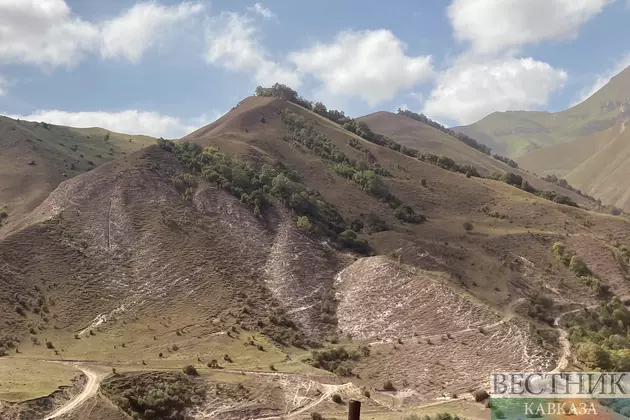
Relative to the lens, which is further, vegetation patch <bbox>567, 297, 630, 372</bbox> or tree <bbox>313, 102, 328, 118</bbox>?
tree <bbox>313, 102, 328, 118</bbox>

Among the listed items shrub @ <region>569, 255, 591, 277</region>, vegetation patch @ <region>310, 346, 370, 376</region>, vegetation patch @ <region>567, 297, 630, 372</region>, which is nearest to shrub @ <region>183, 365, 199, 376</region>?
vegetation patch @ <region>310, 346, 370, 376</region>

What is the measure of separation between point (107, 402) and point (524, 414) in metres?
26.5

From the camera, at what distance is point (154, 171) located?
8156 cm

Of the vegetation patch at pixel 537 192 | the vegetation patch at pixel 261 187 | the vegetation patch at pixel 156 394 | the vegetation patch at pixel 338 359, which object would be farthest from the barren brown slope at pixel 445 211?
the vegetation patch at pixel 156 394

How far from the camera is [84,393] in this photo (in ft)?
117

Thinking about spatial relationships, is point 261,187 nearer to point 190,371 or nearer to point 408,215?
point 408,215

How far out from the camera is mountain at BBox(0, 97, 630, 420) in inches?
1594

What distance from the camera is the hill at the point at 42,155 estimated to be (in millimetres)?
98500

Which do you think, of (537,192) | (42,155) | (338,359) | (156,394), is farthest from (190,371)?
(42,155)

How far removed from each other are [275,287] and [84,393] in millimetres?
29245

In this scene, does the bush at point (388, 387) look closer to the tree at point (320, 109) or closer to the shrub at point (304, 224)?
the shrub at point (304, 224)

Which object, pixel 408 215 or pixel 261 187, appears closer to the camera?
pixel 261 187

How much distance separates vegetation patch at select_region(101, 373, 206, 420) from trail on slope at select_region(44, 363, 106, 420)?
79 centimetres

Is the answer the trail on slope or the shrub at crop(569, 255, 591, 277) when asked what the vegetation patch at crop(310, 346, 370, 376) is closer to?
the trail on slope
